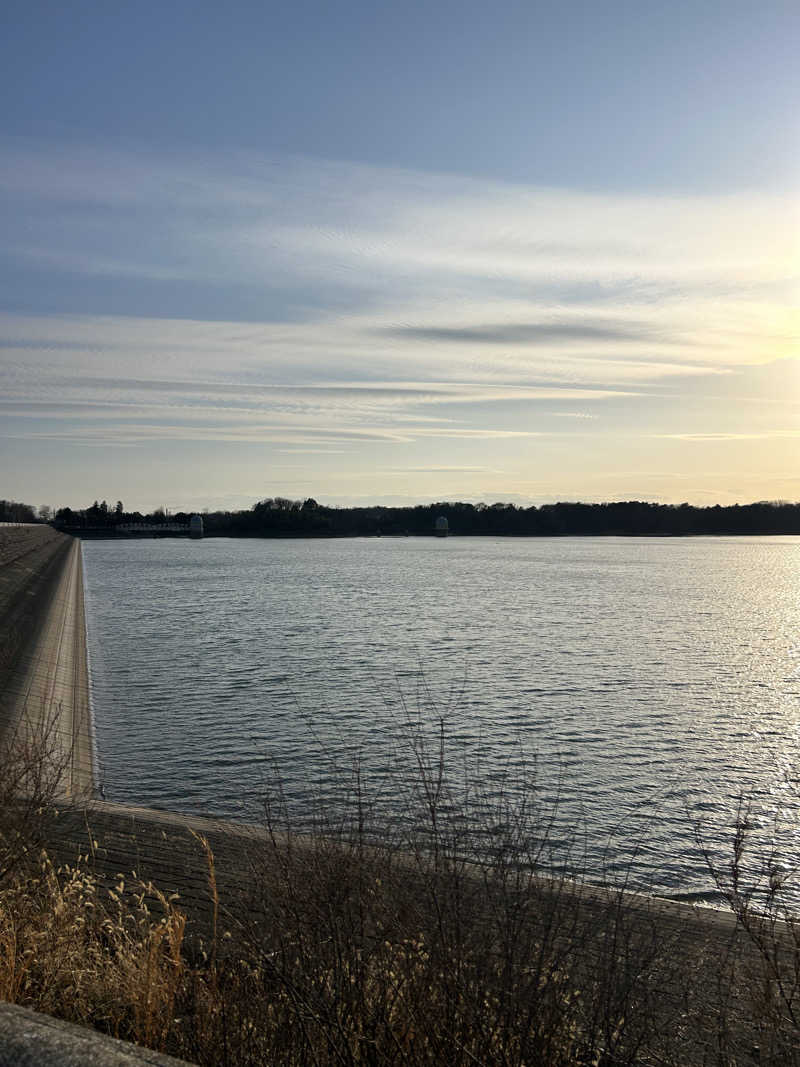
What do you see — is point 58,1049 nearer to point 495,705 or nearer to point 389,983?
point 389,983

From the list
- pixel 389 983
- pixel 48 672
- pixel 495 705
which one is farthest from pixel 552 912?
pixel 48 672

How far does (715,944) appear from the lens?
32.1 feet

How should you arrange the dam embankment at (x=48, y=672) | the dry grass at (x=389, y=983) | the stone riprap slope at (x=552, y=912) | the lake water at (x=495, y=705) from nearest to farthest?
the dry grass at (x=389, y=983) < the stone riprap slope at (x=552, y=912) < the lake water at (x=495, y=705) < the dam embankment at (x=48, y=672)

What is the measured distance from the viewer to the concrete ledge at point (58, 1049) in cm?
298

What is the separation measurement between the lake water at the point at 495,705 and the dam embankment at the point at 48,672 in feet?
2.79

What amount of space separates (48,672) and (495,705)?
55.9ft

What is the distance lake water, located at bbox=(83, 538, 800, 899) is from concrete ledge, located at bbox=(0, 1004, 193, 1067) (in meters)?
5.60

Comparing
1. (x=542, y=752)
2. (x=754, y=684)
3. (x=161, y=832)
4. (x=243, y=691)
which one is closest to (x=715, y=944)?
(x=161, y=832)

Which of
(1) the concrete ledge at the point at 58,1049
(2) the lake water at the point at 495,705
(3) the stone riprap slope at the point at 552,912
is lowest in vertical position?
(2) the lake water at the point at 495,705

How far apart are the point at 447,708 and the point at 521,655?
1157 centimetres

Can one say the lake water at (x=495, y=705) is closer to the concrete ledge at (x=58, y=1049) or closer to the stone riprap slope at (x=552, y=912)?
the stone riprap slope at (x=552, y=912)

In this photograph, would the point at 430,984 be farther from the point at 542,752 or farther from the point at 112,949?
the point at 542,752

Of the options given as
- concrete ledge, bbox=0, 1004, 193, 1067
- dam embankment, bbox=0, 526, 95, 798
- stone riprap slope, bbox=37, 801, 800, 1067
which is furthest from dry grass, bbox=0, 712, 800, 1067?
dam embankment, bbox=0, 526, 95, 798

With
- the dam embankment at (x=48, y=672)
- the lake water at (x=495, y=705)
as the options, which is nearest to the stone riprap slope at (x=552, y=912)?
the lake water at (x=495, y=705)
